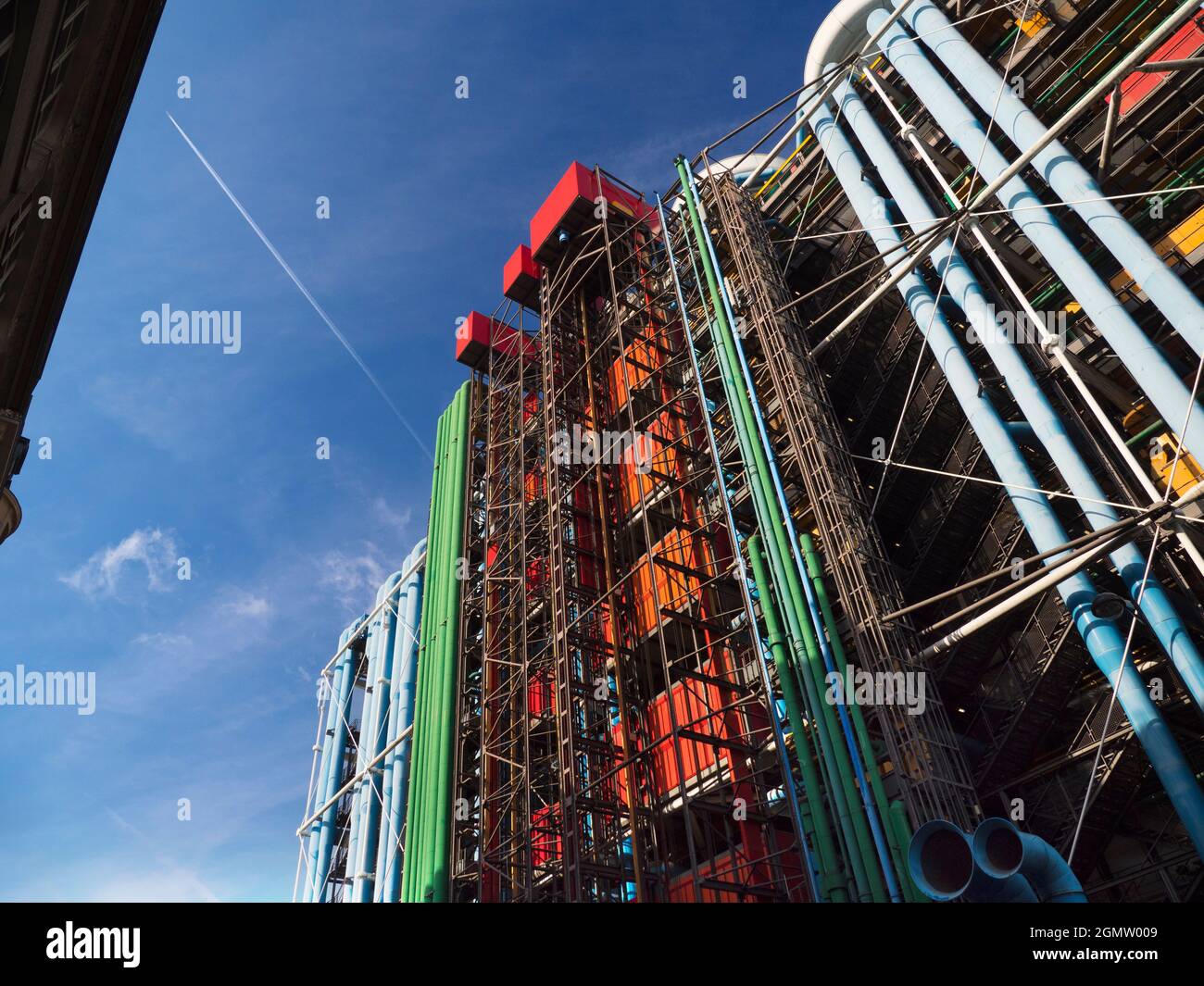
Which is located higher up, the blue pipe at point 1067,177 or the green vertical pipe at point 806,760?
the blue pipe at point 1067,177

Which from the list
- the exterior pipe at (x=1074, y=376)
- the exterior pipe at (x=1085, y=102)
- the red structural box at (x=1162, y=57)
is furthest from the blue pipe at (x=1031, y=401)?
the red structural box at (x=1162, y=57)

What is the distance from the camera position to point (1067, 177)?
18.0m

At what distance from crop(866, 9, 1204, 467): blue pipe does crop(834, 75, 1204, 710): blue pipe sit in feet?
5.05

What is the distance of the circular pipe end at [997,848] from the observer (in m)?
10.6

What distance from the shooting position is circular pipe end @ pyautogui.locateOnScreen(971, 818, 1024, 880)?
1062 centimetres

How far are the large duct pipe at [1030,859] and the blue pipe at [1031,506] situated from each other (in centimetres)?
284

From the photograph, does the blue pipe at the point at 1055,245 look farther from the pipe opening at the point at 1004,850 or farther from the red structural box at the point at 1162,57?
the pipe opening at the point at 1004,850

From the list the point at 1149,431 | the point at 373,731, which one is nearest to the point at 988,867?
the point at 1149,431

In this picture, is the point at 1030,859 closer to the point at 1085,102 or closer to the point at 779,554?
the point at 779,554

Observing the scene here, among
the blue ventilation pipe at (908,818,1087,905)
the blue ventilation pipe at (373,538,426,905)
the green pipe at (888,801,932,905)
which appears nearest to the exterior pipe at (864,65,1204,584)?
the blue ventilation pipe at (908,818,1087,905)

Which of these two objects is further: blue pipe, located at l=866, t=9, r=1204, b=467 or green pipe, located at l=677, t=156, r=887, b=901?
green pipe, located at l=677, t=156, r=887, b=901

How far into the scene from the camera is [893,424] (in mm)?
25078

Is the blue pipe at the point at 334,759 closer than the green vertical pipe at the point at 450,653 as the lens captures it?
No

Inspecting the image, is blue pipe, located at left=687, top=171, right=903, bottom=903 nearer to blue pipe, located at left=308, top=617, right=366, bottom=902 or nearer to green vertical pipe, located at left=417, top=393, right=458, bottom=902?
green vertical pipe, located at left=417, top=393, right=458, bottom=902
